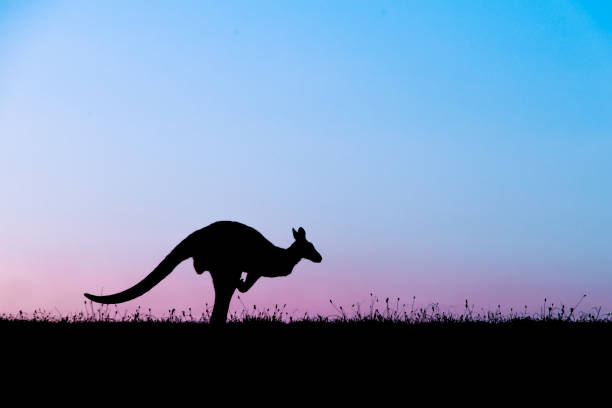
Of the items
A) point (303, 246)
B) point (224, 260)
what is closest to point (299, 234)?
point (303, 246)

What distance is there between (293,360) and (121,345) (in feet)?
8.50

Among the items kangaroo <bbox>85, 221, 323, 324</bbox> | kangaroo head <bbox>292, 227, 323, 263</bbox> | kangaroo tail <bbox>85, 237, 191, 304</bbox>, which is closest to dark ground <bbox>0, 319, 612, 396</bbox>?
kangaroo <bbox>85, 221, 323, 324</bbox>

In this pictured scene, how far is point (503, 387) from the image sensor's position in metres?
7.08

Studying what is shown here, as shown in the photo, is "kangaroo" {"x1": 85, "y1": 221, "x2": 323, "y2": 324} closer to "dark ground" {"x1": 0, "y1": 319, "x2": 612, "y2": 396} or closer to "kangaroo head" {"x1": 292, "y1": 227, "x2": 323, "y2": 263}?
"kangaroo head" {"x1": 292, "y1": 227, "x2": 323, "y2": 263}

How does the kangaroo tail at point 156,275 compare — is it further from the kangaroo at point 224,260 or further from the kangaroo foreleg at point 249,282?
A: the kangaroo foreleg at point 249,282

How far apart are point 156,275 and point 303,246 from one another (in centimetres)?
306

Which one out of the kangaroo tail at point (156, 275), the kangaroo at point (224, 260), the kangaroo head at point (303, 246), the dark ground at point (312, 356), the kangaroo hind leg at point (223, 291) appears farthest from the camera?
the kangaroo head at point (303, 246)

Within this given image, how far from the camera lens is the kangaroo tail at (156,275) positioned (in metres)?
13.5

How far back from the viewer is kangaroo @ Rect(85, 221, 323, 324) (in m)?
12.9

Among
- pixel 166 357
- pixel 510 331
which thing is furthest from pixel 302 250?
pixel 166 357

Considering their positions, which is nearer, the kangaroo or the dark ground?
the dark ground

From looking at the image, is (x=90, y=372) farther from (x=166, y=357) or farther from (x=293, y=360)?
(x=293, y=360)

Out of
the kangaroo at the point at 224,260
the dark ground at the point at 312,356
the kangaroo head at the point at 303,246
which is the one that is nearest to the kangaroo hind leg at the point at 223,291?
the kangaroo at the point at 224,260

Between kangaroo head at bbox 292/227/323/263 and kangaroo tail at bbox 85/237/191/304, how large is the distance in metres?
2.31
